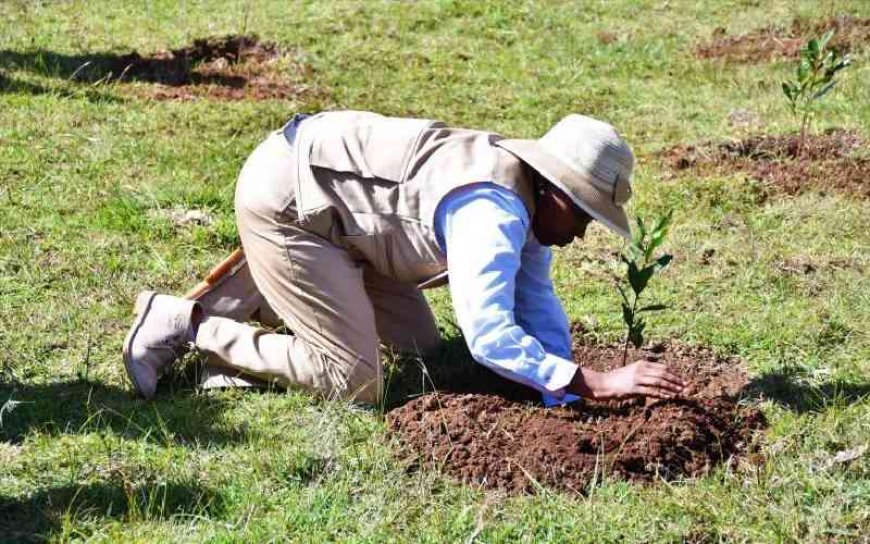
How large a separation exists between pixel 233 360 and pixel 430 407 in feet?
2.86

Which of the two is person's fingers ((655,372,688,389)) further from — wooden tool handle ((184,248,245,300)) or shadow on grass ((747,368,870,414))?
wooden tool handle ((184,248,245,300))

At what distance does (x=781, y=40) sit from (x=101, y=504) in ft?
27.7

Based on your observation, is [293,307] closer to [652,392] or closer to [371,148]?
[371,148]

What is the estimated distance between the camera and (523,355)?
4520mm

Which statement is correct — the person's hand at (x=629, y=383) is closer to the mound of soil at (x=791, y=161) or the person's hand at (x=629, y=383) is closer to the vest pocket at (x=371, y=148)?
the vest pocket at (x=371, y=148)

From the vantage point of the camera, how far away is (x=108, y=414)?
507cm

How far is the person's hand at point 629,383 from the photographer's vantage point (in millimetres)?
4559

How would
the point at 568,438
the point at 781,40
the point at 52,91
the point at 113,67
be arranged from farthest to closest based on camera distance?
the point at 781,40 → the point at 113,67 → the point at 52,91 → the point at 568,438

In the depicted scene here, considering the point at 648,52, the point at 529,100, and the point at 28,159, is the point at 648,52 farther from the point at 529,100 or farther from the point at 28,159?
the point at 28,159

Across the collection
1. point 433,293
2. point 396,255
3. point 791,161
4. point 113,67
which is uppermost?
point 396,255

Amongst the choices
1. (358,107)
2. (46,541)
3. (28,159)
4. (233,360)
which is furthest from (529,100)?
(46,541)

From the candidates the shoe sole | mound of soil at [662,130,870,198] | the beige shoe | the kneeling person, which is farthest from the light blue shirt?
mound of soil at [662,130,870,198]

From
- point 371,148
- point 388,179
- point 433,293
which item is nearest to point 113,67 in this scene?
point 433,293

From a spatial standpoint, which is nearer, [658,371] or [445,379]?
[658,371]
